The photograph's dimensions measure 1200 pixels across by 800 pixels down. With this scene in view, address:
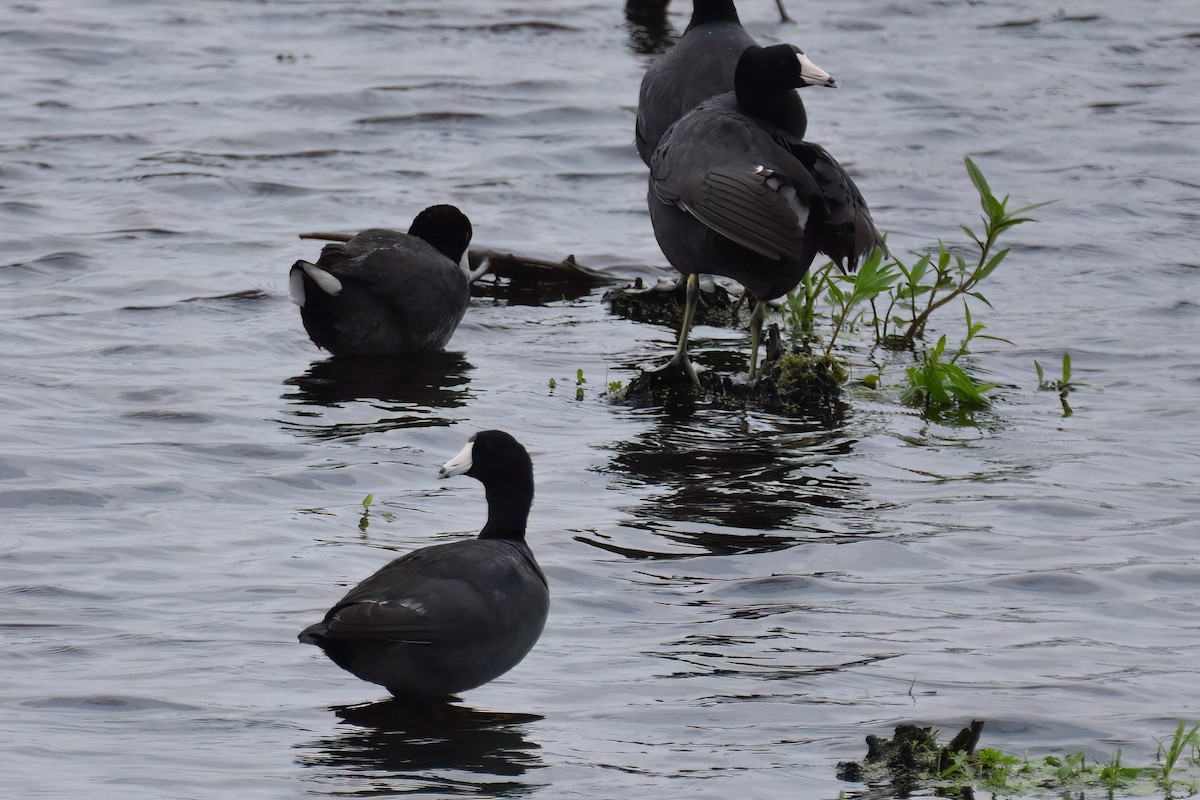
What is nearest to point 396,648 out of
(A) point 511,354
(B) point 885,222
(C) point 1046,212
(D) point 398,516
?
(D) point 398,516

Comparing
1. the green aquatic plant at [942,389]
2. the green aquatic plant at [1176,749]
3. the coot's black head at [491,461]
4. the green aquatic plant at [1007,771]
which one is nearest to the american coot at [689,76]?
the green aquatic plant at [942,389]

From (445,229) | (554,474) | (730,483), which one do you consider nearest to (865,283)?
(730,483)

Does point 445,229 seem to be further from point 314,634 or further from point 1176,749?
point 1176,749

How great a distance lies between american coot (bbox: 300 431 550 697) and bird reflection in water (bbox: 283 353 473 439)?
8.66ft

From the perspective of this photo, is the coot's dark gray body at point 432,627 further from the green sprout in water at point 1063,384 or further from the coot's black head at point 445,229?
the coot's black head at point 445,229

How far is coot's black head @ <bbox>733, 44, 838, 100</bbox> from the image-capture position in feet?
26.5

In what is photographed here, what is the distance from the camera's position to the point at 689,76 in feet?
29.6

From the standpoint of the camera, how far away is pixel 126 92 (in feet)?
47.5

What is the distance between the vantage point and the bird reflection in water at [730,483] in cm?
A: 651

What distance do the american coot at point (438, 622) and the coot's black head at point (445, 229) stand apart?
4185 millimetres

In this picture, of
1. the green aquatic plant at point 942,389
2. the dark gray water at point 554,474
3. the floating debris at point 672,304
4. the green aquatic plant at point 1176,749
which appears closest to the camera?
the green aquatic plant at point 1176,749

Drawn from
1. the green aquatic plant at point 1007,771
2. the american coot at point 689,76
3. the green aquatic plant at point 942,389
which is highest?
the american coot at point 689,76

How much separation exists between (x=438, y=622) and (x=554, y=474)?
2.43m

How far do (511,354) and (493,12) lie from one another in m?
9.64
